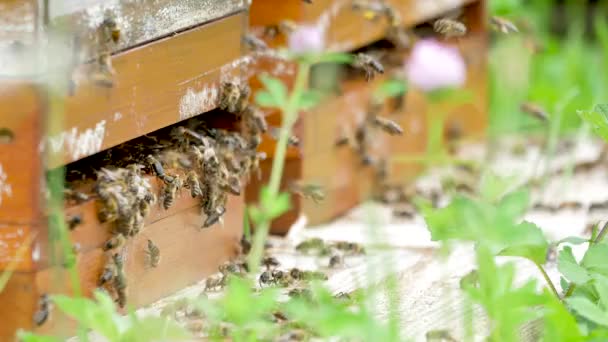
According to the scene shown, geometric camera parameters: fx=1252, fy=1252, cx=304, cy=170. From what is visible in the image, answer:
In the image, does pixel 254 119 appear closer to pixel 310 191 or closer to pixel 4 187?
pixel 310 191

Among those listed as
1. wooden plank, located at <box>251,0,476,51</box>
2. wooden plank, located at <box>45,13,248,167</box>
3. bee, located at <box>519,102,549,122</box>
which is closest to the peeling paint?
wooden plank, located at <box>45,13,248,167</box>

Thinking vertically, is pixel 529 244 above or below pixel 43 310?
above

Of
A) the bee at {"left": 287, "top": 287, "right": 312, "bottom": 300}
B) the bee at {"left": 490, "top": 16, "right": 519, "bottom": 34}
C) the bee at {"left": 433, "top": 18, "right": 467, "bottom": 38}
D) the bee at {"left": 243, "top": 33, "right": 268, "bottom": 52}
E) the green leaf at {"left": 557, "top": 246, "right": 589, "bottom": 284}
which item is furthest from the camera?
the bee at {"left": 490, "top": 16, "right": 519, "bottom": 34}

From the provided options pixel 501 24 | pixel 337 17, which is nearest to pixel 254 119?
pixel 337 17

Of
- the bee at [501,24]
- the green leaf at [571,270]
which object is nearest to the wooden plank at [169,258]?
the green leaf at [571,270]

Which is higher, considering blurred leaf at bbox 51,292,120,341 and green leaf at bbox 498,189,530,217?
green leaf at bbox 498,189,530,217

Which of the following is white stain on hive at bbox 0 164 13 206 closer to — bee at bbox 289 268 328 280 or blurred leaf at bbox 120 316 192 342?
blurred leaf at bbox 120 316 192 342

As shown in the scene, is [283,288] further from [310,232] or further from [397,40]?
[397,40]
